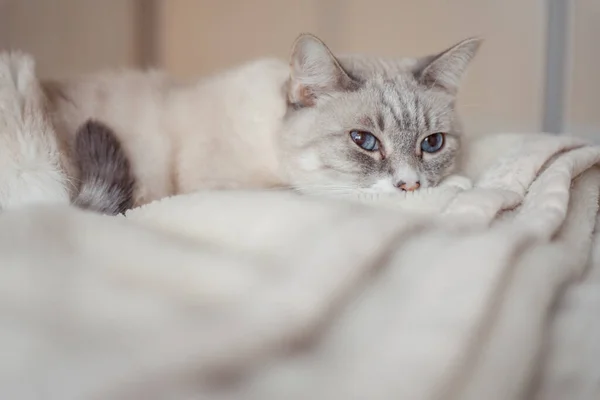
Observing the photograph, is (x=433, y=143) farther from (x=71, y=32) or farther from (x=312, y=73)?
(x=71, y=32)

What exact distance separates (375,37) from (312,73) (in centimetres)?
97

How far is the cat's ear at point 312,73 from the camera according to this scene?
131cm

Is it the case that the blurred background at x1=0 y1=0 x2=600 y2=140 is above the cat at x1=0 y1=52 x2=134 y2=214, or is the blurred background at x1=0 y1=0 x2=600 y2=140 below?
above

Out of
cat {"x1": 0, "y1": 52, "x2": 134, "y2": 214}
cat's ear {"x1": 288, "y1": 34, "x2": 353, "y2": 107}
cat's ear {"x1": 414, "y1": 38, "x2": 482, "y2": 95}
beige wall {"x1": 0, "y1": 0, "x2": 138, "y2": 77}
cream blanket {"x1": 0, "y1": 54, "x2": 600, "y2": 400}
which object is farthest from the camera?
beige wall {"x1": 0, "y1": 0, "x2": 138, "y2": 77}

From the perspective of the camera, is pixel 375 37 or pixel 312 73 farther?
pixel 375 37

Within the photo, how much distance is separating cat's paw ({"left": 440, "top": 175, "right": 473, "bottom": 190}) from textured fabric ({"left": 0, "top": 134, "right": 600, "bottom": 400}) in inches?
14.2

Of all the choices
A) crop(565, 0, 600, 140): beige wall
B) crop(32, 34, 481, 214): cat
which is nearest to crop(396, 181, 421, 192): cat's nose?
crop(32, 34, 481, 214): cat

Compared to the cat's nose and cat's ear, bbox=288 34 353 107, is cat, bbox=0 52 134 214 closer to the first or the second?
cat's ear, bbox=288 34 353 107

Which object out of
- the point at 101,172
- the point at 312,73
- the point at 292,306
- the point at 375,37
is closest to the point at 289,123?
the point at 312,73

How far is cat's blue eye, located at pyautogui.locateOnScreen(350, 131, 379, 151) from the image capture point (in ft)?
4.43

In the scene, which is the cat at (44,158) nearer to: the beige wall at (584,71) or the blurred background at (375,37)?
the blurred background at (375,37)

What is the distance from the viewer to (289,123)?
56.5 inches

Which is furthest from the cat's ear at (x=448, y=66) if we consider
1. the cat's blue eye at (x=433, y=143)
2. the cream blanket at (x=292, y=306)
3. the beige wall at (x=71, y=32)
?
the beige wall at (x=71, y=32)

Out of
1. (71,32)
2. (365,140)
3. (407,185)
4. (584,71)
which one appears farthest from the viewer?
(71,32)
